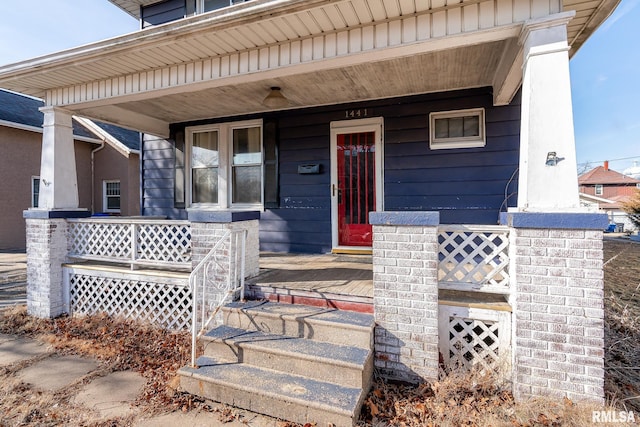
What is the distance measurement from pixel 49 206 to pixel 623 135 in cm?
6222

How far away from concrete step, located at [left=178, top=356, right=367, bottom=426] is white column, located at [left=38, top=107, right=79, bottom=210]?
11.0 feet

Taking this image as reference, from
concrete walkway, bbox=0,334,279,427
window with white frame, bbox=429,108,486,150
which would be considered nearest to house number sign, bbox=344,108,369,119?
window with white frame, bbox=429,108,486,150

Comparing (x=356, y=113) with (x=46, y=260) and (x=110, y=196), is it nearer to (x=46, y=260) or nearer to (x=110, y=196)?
(x=46, y=260)

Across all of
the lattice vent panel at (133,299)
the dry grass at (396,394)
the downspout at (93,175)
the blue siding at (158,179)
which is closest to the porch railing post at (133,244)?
the lattice vent panel at (133,299)

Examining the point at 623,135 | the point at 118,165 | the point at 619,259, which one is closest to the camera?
the point at 619,259

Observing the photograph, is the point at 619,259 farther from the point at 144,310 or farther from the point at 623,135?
the point at 623,135

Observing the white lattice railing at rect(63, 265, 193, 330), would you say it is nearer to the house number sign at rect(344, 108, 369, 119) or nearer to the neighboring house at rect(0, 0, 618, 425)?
the neighboring house at rect(0, 0, 618, 425)

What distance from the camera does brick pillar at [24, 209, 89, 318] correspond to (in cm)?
434

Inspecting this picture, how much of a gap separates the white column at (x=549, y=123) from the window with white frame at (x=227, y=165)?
13.6ft

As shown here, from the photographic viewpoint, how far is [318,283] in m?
3.41

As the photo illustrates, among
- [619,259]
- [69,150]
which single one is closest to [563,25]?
[69,150]

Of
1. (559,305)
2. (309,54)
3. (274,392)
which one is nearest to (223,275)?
A: (274,392)

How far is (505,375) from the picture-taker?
101 inches

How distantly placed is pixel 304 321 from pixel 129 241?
278 centimetres
